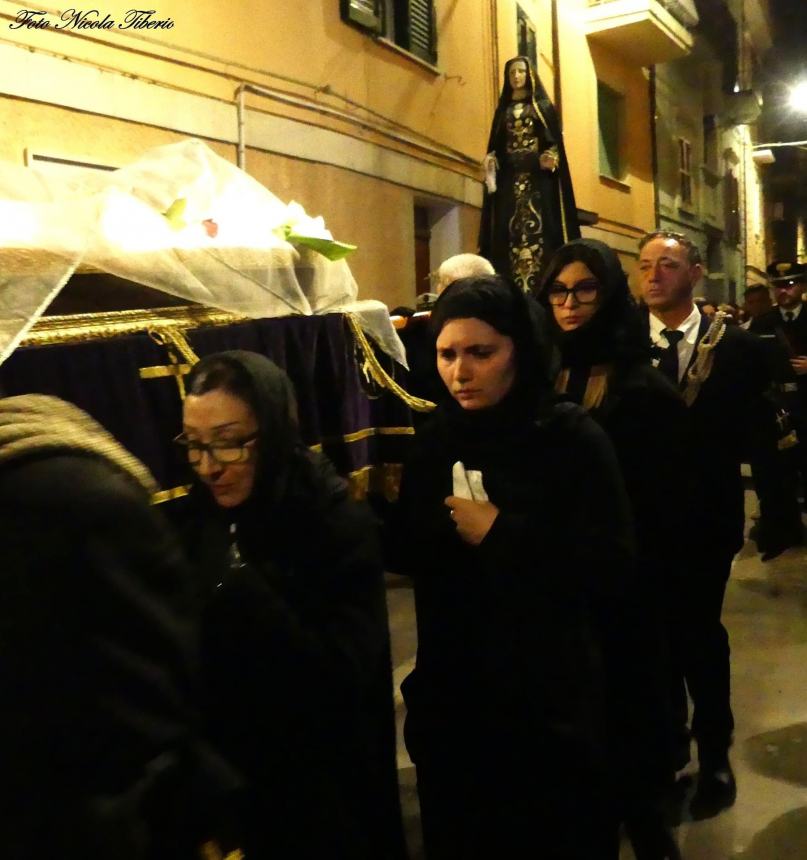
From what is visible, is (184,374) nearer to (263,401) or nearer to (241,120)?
(263,401)

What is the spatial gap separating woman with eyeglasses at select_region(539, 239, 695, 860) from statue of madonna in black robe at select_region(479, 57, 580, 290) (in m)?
3.07

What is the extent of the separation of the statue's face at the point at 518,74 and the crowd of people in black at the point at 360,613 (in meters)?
3.50

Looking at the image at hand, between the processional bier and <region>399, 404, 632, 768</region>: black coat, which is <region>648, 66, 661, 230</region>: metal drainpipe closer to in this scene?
the processional bier

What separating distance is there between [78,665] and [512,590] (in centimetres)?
122

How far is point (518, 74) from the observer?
5824 millimetres

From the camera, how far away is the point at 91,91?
4473mm

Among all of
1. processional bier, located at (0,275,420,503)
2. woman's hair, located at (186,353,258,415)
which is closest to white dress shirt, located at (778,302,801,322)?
processional bier, located at (0,275,420,503)

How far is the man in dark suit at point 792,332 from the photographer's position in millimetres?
6238

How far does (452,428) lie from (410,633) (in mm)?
3056

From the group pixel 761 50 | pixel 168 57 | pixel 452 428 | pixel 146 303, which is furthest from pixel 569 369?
pixel 761 50

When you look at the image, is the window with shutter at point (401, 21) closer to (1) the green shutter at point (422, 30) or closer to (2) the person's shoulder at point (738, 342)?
(1) the green shutter at point (422, 30)

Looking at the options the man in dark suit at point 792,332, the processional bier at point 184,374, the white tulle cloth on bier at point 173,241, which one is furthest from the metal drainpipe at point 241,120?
the man in dark suit at point 792,332

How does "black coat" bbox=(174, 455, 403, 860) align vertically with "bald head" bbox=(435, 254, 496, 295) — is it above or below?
below

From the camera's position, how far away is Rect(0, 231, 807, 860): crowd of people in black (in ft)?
3.25
